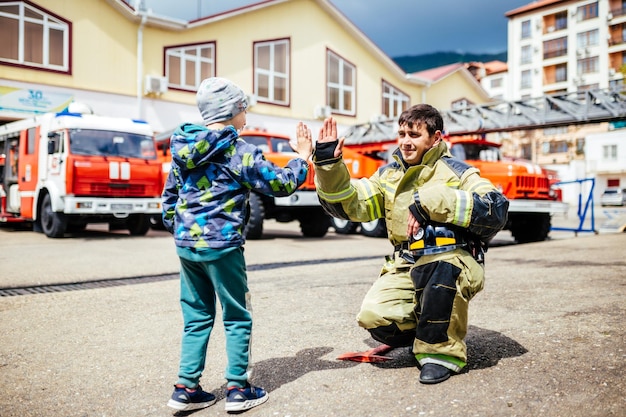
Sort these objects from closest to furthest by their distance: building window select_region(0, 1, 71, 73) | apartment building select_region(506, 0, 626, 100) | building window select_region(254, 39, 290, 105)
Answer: building window select_region(0, 1, 71, 73) < building window select_region(254, 39, 290, 105) < apartment building select_region(506, 0, 626, 100)

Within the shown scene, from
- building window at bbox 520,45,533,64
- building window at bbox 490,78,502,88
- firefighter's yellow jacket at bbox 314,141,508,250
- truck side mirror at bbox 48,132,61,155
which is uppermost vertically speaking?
building window at bbox 520,45,533,64

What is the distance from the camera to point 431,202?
2943 millimetres

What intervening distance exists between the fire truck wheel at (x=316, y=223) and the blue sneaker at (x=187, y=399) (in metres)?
10.3

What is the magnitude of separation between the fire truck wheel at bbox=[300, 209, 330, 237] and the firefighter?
9740mm

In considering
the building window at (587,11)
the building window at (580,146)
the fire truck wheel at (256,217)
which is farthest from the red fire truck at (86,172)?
the building window at (587,11)

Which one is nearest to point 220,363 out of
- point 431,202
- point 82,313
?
point 431,202

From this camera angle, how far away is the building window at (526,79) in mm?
63906

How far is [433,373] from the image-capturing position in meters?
3.00

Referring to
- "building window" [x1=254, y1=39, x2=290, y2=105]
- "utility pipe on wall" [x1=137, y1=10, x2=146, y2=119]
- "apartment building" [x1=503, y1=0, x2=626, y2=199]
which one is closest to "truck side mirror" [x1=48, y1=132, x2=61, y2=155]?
"utility pipe on wall" [x1=137, y1=10, x2=146, y2=119]

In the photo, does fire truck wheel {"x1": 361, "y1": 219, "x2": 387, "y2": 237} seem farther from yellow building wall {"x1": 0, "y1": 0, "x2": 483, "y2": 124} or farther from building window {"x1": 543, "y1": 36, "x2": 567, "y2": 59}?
building window {"x1": 543, "y1": 36, "x2": 567, "y2": 59}

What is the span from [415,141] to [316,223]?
998cm

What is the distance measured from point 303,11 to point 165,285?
21409mm

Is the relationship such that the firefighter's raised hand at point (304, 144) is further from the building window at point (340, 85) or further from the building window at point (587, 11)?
the building window at point (587, 11)

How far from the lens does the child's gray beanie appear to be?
2910 millimetres
